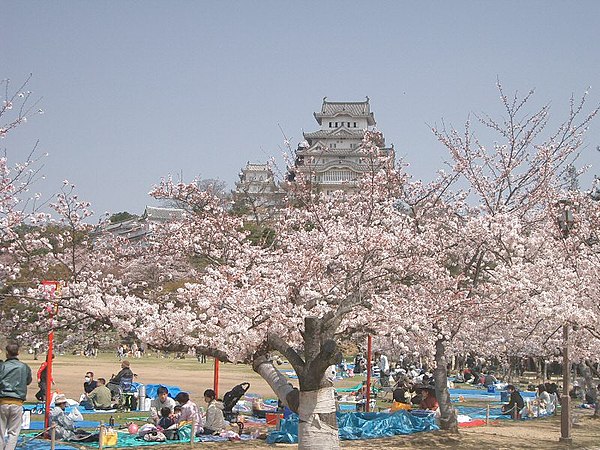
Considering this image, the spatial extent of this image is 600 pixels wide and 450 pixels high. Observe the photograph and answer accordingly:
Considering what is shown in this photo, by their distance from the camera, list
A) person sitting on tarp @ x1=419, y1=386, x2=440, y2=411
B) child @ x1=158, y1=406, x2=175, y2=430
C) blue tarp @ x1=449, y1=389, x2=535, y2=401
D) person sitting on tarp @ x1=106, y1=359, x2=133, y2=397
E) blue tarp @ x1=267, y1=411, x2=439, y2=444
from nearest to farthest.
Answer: child @ x1=158, y1=406, x2=175, y2=430
blue tarp @ x1=267, y1=411, x2=439, y2=444
person sitting on tarp @ x1=419, y1=386, x2=440, y2=411
person sitting on tarp @ x1=106, y1=359, x2=133, y2=397
blue tarp @ x1=449, y1=389, x2=535, y2=401

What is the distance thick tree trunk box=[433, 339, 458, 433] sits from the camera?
1404cm

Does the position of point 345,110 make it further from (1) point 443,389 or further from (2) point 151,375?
(1) point 443,389

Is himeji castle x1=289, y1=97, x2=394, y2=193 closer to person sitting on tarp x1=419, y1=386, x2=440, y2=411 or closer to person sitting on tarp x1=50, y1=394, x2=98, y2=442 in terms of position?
person sitting on tarp x1=419, y1=386, x2=440, y2=411

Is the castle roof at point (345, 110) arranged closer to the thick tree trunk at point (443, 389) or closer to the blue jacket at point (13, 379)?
the thick tree trunk at point (443, 389)

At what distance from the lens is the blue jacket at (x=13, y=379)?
28.4 feet

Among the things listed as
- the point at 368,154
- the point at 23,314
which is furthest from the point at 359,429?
the point at 23,314

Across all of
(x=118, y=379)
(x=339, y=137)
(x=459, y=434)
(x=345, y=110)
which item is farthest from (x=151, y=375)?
(x=345, y=110)

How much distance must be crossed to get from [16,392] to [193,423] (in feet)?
13.6

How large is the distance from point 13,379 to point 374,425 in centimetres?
796

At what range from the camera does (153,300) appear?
1151 centimetres

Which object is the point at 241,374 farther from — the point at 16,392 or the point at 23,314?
the point at 16,392

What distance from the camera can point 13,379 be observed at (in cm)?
871

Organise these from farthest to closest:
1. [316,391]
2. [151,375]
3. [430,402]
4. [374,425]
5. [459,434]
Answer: [151,375]
[430,402]
[459,434]
[374,425]
[316,391]

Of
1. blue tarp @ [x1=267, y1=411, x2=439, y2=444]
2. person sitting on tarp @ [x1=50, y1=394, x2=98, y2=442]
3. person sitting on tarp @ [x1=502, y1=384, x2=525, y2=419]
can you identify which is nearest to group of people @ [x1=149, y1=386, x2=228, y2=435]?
blue tarp @ [x1=267, y1=411, x2=439, y2=444]
